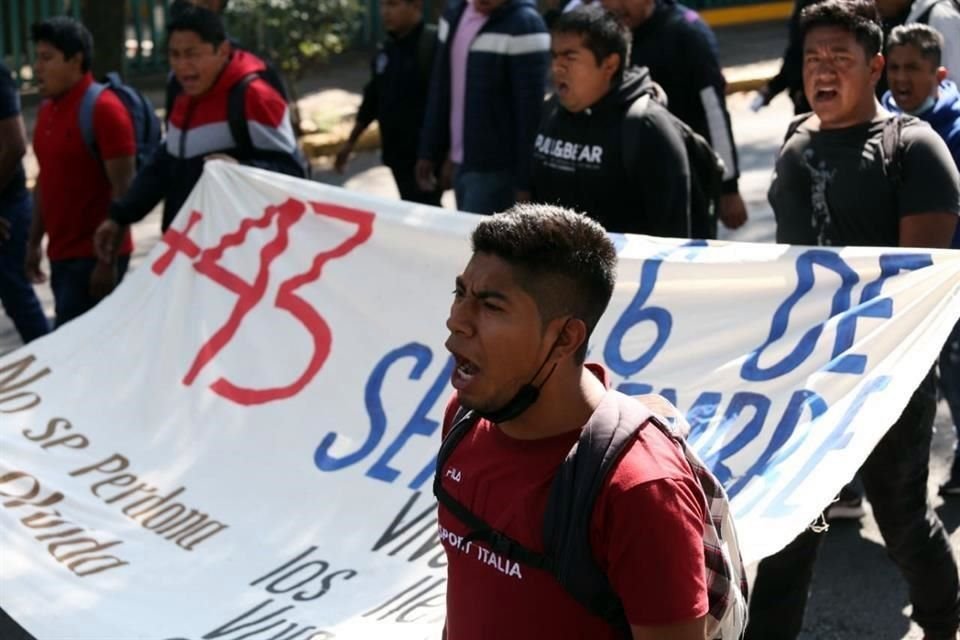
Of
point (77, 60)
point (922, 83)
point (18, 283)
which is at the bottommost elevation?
point (18, 283)

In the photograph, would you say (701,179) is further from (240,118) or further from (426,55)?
(426,55)

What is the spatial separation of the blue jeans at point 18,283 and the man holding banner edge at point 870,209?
404 cm

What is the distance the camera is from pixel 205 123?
667 centimetres

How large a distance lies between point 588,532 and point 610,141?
311 centimetres

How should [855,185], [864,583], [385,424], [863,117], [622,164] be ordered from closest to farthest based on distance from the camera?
1. [855,185]
2. [863,117]
3. [864,583]
4. [385,424]
5. [622,164]

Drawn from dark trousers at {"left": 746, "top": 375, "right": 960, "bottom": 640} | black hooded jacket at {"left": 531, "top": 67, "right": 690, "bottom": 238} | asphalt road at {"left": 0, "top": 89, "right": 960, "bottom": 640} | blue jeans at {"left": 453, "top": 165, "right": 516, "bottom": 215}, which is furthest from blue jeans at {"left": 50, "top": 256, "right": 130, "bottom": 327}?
dark trousers at {"left": 746, "top": 375, "right": 960, "bottom": 640}

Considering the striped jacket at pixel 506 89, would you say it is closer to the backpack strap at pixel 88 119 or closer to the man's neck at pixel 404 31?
the man's neck at pixel 404 31

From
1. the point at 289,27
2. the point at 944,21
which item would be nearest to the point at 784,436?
the point at 944,21

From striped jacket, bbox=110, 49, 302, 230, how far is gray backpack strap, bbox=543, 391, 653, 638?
4163 millimetres

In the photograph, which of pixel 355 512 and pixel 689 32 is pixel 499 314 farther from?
pixel 689 32

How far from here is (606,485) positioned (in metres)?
2.60

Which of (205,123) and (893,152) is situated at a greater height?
(893,152)

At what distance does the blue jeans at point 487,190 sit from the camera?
24.6 feet

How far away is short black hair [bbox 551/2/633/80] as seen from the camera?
221 inches
